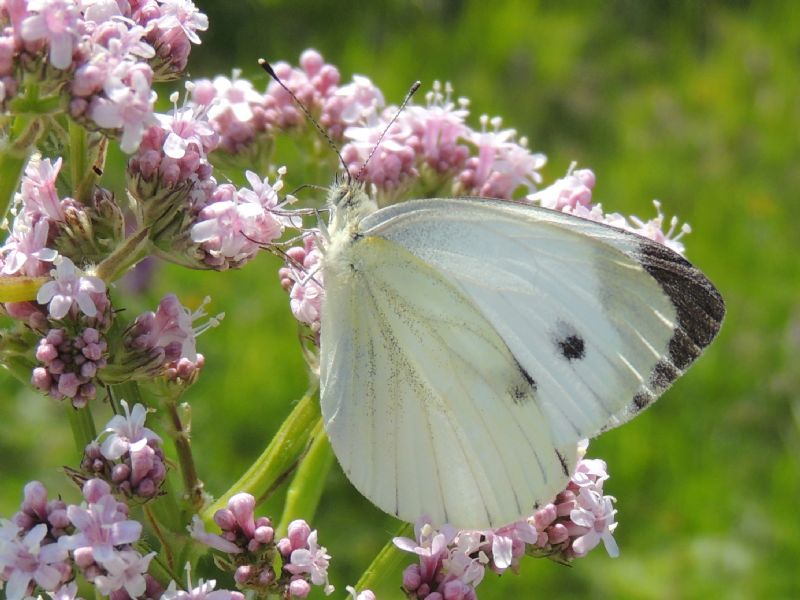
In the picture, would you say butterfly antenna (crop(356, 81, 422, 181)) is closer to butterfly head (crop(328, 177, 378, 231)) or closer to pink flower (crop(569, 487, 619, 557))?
butterfly head (crop(328, 177, 378, 231))

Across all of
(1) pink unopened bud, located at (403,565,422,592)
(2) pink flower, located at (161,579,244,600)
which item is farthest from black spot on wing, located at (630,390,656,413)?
(2) pink flower, located at (161,579,244,600)

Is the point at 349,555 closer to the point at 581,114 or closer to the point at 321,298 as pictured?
the point at 321,298

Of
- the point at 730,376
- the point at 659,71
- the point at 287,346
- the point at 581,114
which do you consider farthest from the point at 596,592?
the point at 659,71

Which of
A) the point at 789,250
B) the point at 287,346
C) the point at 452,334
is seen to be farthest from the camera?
the point at 789,250

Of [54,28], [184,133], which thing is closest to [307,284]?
[184,133]

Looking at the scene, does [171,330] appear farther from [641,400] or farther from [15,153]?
[641,400]

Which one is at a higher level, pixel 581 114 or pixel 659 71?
pixel 659 71
